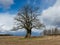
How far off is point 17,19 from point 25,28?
13.0 ft

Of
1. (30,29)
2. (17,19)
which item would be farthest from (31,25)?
(17,19)

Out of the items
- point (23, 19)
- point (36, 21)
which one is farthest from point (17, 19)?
point (36, 21)

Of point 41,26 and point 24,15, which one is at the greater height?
point 24,15

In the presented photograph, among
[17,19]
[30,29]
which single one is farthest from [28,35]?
[17,19]

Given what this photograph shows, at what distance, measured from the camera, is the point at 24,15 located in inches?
2270

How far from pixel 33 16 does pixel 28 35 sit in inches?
255

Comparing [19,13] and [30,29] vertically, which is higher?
[19,13]

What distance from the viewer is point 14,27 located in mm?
57938

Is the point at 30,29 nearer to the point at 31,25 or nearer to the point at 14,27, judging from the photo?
the point at 31,25

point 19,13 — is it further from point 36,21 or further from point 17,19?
point 36,21

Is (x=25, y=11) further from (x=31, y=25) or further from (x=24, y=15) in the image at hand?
(x=31, y=25)

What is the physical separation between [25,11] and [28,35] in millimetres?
7974

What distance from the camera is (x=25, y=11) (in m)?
58.0

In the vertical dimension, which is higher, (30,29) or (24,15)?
(24,15)
